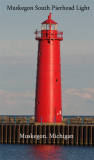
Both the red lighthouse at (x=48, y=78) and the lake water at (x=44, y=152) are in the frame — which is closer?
the lake water at (x=44, y=152)

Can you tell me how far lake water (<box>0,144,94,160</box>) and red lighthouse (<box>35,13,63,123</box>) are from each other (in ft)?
10.7

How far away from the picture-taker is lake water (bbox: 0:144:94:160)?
→ 63781 millimetres

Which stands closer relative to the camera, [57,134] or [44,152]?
[44,152]

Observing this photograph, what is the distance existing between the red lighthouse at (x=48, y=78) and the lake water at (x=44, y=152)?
3.26 m

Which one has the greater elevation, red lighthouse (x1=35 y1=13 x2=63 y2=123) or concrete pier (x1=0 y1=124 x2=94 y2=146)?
red lighthouse (x1=35 y1=13 x2=63 y2=123)

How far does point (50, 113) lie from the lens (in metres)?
69.8

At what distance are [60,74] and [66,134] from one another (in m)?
5.50

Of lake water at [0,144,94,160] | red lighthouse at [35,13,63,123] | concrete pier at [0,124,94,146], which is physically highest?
red lighthouse at [35,13,63,123]

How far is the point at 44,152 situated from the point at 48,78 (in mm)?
7463

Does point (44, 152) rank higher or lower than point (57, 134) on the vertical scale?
lower

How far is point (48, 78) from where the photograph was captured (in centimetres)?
6956

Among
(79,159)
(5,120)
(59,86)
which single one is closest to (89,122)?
(5,120)

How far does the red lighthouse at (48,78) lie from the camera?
228 feet

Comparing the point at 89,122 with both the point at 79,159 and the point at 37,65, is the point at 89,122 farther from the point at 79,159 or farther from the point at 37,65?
the point at 79,159
